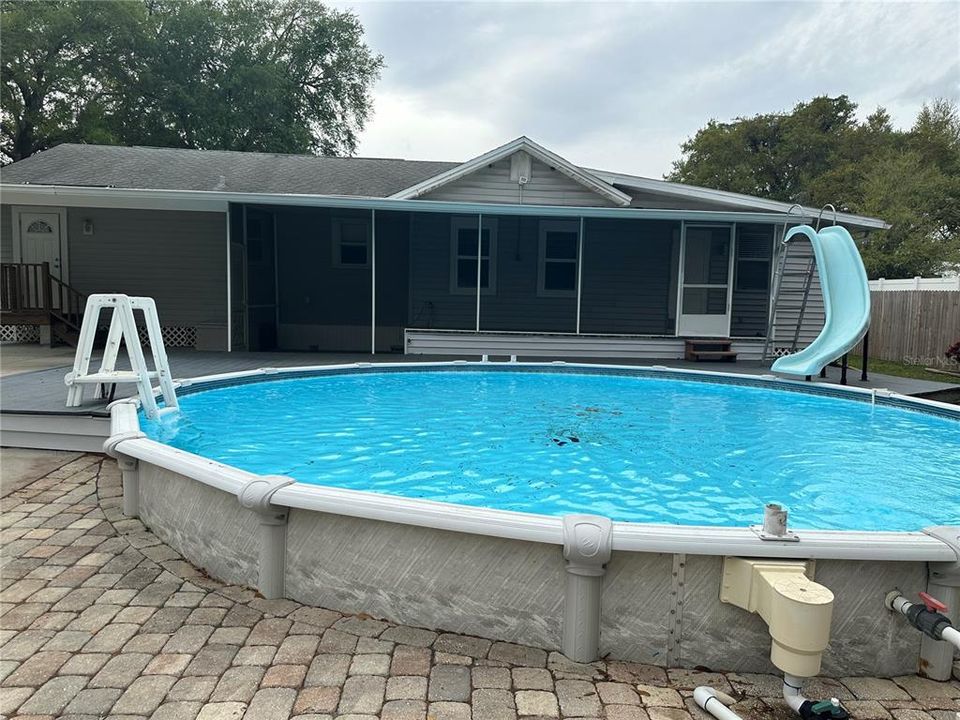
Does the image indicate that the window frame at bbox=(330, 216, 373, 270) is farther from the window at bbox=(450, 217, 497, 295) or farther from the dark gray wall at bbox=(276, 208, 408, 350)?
the window at bbox=(450, 217, 497, 295)

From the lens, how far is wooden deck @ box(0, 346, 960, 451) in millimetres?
5703

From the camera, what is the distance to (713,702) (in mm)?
2266

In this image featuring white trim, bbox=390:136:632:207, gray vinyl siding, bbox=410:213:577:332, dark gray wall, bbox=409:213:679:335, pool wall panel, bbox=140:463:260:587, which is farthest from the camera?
dark gray wall, bbox=409:213:679:335

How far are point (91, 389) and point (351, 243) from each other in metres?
8.05

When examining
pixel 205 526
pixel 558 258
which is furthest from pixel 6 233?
pixel 205 526

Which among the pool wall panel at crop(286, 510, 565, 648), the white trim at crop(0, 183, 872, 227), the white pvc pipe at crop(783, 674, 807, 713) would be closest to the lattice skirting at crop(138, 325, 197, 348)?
the white trim at crop(0, 183, 872, 227)

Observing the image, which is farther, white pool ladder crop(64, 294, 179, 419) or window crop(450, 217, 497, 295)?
window crop(450, 217, 497, 295)

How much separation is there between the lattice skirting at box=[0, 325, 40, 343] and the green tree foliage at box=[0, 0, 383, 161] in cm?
1441

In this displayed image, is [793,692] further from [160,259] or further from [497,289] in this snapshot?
[160,259]

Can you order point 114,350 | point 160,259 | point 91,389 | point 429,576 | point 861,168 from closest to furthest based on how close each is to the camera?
point 429,576
point 114,350
point 91,389
point 160,259
point 861,168

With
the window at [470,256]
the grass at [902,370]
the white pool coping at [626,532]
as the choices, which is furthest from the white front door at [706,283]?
the white pool coping at [626,532]

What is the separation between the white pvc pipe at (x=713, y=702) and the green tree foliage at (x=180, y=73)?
90.2 ft

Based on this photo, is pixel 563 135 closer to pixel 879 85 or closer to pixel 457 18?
pixel 457 18

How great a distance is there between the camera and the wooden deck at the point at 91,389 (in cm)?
570
